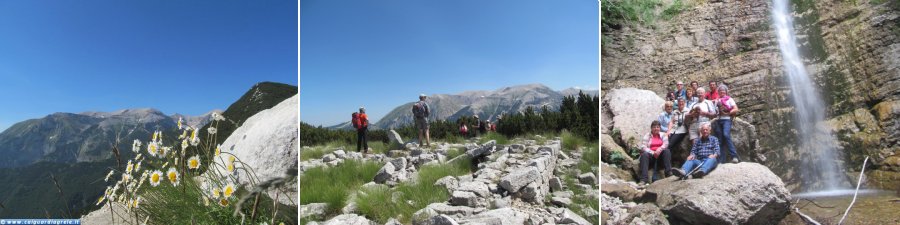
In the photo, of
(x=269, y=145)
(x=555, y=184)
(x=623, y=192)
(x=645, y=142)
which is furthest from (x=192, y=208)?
(x=645, y=142)

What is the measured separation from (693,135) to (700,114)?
286 mm

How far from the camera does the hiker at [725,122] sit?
4801mm

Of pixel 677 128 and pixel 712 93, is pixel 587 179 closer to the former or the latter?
A: pixel 677 128

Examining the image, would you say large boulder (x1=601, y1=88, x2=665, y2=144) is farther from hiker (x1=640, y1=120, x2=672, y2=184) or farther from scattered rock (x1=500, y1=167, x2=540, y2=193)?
scattered rock (x1=500, y1=167, x2=540, y2=193)

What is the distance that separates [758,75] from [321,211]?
→ 5407 mm

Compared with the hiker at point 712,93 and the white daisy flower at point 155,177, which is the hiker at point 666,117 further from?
the white daisy flower at point 155,177

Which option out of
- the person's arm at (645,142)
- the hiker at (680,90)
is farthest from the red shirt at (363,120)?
the hiker at (680,90)

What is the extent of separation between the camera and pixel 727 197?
4234mm

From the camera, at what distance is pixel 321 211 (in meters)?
1.99

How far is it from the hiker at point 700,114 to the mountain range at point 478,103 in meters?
3.45

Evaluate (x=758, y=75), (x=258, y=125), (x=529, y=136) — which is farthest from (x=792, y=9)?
(x=258, y=125)

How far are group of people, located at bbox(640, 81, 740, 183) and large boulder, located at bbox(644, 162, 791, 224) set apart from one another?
0.17 metres

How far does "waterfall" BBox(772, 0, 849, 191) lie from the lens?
18.0 ft

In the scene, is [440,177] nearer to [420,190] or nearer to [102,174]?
[420,190]
